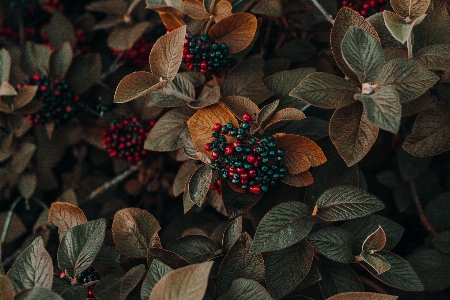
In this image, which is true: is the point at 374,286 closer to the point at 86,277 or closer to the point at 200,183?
the point at 200,183

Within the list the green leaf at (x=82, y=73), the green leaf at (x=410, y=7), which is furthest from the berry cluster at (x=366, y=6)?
the green leaf at (x=82, y=73)

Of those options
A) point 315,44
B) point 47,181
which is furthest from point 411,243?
point 47,181

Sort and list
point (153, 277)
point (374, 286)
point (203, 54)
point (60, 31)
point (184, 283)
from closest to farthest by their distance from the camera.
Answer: point (184, 283) → point (153, 277) → point (203, 54) → point (374, 286) → point (60, 31)

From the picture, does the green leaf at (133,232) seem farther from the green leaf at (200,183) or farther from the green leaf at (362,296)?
the green leaf at (362,296)

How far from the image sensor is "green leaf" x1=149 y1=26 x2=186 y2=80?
111 cm

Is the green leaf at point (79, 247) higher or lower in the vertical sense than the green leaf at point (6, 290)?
lower

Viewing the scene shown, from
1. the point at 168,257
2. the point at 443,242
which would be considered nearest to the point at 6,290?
the point at 168,257

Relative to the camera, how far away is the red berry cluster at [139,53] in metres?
1.89

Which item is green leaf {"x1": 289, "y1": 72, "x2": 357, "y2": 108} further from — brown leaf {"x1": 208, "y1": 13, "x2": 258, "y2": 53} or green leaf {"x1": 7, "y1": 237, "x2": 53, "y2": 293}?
green leaf {"x1": 7, "y1": 237, "x2": 53, "y2": 293}

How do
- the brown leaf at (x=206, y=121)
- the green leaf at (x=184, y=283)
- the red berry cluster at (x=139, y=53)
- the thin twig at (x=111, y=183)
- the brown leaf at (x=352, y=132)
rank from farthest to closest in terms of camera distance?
the red berry cluster at (x=139, y=53) < the thin twig at (x=111, y=183) < the brown leaf at (x=206, y=121) < the brown leaf at (x=352, y=132) < the green leaf at (x=184, y=283)

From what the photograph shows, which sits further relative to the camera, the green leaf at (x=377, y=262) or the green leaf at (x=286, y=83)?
the green leaf at (x=286, y=83)

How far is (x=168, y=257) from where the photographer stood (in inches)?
42.7

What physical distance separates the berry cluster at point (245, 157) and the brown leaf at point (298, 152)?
0.07 feet

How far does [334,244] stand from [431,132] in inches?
15.3
